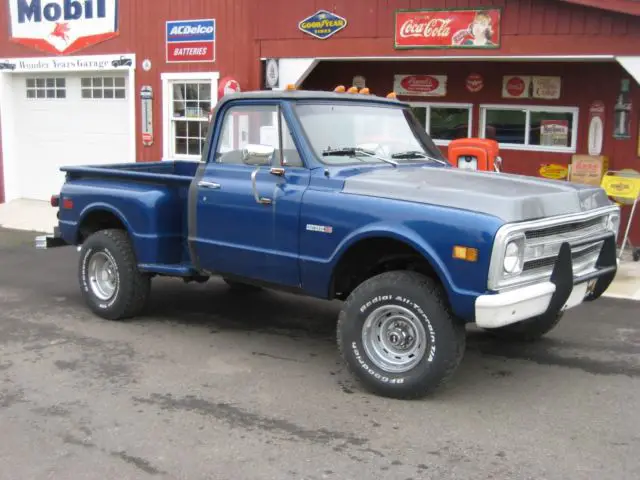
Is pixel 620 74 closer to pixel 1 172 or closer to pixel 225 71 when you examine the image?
pixel 225 71

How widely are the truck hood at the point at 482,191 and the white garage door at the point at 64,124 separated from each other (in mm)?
9523

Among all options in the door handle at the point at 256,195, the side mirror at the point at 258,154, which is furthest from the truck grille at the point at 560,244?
the side mirror at the point at 258,154

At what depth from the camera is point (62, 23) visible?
14.3 metres

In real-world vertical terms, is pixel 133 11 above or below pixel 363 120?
above

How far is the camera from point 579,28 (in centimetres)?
931

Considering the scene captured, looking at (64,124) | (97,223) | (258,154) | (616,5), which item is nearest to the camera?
(258,154)

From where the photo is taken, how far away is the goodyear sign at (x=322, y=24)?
11.0 metres

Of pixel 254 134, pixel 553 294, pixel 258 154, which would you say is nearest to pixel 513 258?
pixel 553 294

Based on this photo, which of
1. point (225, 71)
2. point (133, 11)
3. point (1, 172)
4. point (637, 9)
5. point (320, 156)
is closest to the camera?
point (320, 156)

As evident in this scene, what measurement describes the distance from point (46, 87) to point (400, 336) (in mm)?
12248

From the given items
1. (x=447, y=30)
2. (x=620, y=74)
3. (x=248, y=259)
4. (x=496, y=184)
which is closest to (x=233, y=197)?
(x=248, y=259)

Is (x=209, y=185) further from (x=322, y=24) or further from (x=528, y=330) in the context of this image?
(x=322, y=24)

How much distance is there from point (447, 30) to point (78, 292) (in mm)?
5803

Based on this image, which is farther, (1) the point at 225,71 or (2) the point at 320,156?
(1) the point at 225,71
